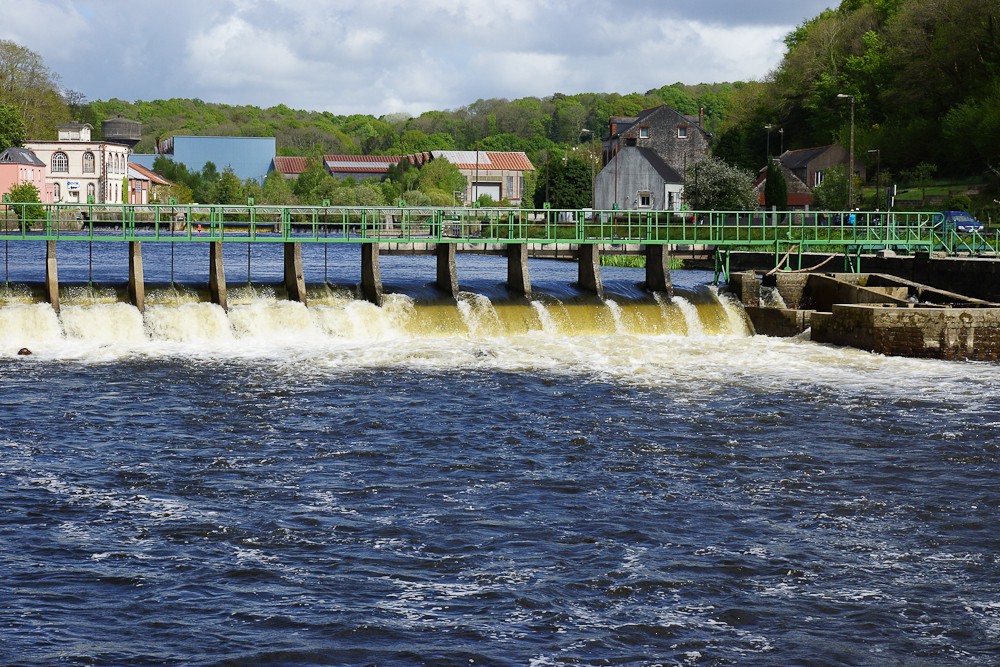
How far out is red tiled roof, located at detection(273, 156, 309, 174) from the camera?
169 meters

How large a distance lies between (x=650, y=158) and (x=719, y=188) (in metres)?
13.7

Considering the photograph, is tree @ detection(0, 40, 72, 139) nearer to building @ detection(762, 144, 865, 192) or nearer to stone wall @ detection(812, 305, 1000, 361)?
building @ detection(762, 144, 865, 192)

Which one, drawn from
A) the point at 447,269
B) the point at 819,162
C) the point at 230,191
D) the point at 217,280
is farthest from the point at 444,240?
the point at 230,191

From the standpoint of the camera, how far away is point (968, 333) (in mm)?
29391

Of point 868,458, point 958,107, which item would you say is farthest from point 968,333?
point 958,107

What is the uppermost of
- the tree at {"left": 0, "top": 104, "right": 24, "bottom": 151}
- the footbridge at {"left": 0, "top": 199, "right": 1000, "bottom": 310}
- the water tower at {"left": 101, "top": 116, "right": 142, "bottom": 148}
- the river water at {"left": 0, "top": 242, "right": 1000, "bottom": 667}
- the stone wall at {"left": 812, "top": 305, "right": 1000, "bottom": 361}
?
the water tower at {"left": 101, "top": 116, "right": 142, "bottom": 148}

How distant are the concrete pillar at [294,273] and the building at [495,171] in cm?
13185

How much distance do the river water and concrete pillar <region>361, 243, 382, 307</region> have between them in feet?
12.4

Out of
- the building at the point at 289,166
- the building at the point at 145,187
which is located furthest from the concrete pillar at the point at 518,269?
the building at the point at 289,166

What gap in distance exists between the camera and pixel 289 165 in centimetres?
17088

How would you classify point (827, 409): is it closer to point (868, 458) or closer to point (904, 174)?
point (868, 458)

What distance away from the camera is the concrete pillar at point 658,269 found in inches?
1486

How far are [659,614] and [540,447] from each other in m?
7.80

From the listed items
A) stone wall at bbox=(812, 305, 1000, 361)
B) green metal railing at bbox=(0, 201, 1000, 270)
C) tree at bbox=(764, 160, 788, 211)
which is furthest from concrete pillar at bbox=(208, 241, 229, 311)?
tree at bbox=(764, 160, 788, 211)
